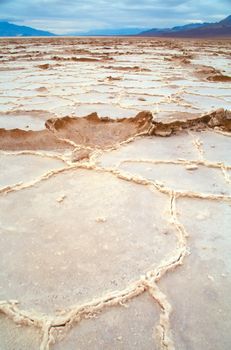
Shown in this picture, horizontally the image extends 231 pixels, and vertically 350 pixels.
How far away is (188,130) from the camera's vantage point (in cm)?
340

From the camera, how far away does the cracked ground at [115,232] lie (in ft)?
3.98

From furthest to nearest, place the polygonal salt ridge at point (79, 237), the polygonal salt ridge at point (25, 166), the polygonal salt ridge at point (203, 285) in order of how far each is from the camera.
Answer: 1. the polygonal salt ridge at point (25, 166)
2. the polygonal salt ridge at point (79, 237)
3. the polygonal salt ridge at point (203, 285)

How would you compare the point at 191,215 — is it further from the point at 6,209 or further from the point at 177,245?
the point at 6,209

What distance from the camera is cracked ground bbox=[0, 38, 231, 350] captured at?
3.98ft

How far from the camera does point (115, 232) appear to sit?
1747mm

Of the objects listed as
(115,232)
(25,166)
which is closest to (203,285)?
(115,232)

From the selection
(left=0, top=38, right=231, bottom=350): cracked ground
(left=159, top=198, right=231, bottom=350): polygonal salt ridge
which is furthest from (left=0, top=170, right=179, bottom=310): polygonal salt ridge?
(left=159, top=198, right=231, bottom=350): polygonal salt ridge

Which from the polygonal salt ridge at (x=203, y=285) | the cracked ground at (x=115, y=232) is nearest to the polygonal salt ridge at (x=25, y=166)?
the cracked ground at (x=115, y=232)

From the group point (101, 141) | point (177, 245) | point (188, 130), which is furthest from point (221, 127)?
point (177, 245)

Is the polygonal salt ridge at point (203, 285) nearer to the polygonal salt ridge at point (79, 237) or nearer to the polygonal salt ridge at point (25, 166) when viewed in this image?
the polygonal salt ridge at point (79, 237)

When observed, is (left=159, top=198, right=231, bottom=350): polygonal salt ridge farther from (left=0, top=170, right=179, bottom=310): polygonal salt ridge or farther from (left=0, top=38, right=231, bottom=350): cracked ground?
(left=0, top=170, right=179, bottom=310): polygonal salt ridge

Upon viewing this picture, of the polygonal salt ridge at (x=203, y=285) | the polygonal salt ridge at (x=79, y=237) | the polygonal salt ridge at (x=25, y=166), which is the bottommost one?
the polygonal salt ridge at (x=203, y=285)

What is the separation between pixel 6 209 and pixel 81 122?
1831 mm

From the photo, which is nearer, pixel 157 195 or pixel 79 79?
pixel 157 195
